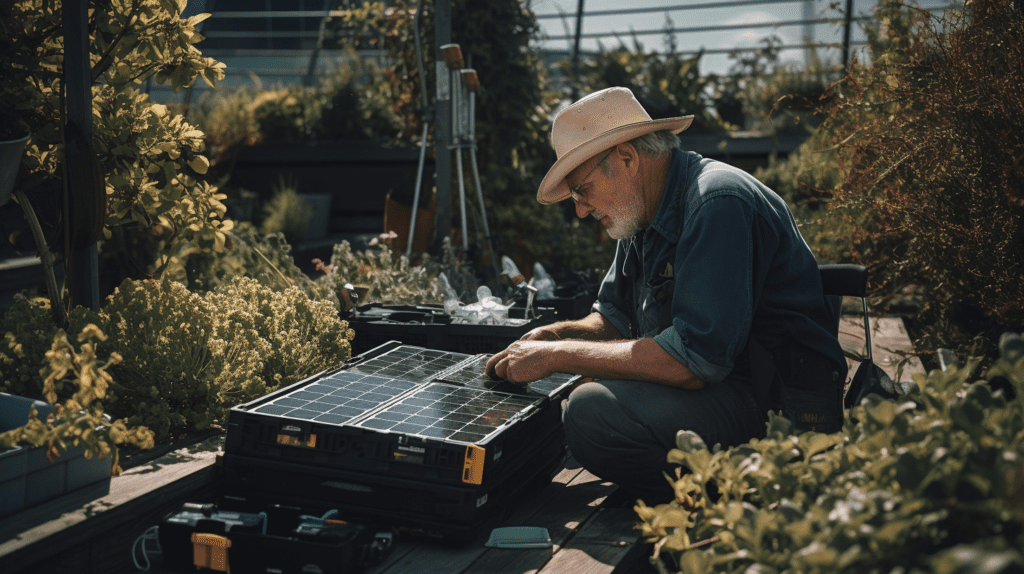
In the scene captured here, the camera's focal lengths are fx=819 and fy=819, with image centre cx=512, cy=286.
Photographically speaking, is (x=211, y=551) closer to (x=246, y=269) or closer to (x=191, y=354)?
(x=191, y=354)

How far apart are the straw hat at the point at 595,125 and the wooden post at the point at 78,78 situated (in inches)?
55.8

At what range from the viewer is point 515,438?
211 cm

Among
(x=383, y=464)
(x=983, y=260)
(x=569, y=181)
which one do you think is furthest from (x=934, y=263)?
(x=383, y=464)

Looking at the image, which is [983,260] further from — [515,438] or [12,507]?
[12,507]

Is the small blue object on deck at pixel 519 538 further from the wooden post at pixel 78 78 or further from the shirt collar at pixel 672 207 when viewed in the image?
the wooden post at pixel 78 78

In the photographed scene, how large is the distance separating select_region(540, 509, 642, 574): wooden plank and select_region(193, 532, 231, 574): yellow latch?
0.70m

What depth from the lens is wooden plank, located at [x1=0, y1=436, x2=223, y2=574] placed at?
169cm

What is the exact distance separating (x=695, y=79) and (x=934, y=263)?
522 cm

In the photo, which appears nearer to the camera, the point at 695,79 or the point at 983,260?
the point at 983,260

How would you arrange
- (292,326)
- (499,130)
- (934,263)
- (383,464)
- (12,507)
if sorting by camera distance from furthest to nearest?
(499,130) < (934,263) < (292,326) < (383,464) < (12,507)

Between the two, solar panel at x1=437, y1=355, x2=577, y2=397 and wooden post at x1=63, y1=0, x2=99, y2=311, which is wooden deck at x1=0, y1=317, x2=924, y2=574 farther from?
wooden post at x1=63, y1=0, x2=99, y2=311

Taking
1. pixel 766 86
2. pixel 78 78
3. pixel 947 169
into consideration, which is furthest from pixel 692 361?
pixel 766 86

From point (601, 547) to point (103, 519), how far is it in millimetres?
1142

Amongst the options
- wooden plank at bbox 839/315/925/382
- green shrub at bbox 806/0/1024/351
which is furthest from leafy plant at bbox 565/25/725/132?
green shrub at bbox 806/0/1024/351
